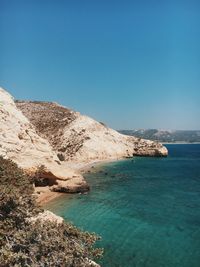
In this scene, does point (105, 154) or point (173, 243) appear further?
point (105, 154)

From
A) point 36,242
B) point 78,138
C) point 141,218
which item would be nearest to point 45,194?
point 141,218

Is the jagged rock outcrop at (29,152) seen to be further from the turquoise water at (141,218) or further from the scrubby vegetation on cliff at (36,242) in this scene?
Result: the scrubby vegetation on cliff at (36,242)

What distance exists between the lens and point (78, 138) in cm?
8175

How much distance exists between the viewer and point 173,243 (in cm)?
2244

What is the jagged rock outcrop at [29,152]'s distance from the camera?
37594mm

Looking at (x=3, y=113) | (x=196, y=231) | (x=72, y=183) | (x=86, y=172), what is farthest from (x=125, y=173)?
(x=196, y=231)

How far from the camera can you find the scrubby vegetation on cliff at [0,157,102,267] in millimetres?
13469

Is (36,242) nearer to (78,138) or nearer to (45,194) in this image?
(45,194)

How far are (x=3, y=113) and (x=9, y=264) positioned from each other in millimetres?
30254

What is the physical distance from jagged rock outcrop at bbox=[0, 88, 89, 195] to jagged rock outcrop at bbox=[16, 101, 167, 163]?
3090 centimetres

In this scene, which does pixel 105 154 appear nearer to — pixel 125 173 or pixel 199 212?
pixel 125 173

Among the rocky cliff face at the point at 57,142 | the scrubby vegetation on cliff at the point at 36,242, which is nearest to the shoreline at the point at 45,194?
the rocky cliff face at the point at 57,142

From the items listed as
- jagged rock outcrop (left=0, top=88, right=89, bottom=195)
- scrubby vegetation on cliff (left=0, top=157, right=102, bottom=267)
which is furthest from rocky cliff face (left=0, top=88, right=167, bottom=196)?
scrubby vegetation on cliff (left=0, top=157, right=102, bottom=267)

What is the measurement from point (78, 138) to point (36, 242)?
6760 cm
